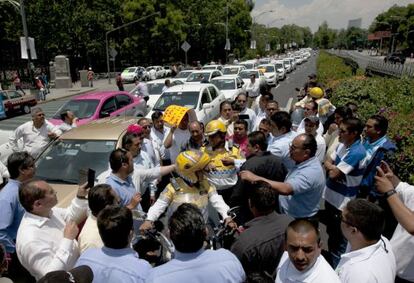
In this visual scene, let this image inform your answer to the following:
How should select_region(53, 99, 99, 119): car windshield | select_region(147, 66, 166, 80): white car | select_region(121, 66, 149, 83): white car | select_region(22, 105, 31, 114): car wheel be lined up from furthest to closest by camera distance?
1. select_region(147, 66, 166, 80): white car
2. select_region(121, 66, 149, 83): white car
3. select_region(22, 105, 31, 114): car wheel
4. select_region(53, 99, 99, 119): car windshield

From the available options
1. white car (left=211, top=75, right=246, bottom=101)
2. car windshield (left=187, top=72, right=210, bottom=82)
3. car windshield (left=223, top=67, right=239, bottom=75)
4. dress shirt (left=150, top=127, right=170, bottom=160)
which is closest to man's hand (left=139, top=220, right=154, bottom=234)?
dress shirt (left=150, top=127, right=170, bottom=160)

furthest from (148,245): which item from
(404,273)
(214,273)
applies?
(404,273)

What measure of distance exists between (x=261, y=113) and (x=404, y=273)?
206 inches

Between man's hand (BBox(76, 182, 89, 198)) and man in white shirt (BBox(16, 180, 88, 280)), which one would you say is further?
man's hand (BBox(76, 182, 89, 198))

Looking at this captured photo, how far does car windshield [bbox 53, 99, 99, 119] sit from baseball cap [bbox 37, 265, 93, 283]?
9200 mm

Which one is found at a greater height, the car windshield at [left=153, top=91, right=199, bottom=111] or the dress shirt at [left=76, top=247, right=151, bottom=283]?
the dress shirt at [left=76, top=247, right=151, bottom=283]

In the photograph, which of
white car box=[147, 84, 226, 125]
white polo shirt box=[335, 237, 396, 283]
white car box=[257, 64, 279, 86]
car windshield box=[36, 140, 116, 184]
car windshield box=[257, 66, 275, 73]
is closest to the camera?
white polo shirt box=[335, 237, 396, 283]


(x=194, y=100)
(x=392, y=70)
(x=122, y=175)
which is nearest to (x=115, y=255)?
(x=122, y=175)

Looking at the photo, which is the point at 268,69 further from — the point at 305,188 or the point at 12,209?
the point at 12,209

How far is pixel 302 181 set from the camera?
3.74 meters

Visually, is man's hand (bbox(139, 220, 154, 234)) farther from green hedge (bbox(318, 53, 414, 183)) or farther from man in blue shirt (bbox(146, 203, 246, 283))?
green hedge (bbox(318, 53, 414, 183))

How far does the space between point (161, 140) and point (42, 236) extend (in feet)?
12.8

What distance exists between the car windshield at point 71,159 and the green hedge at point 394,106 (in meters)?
4.21

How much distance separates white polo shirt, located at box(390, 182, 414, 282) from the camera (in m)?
3.01
